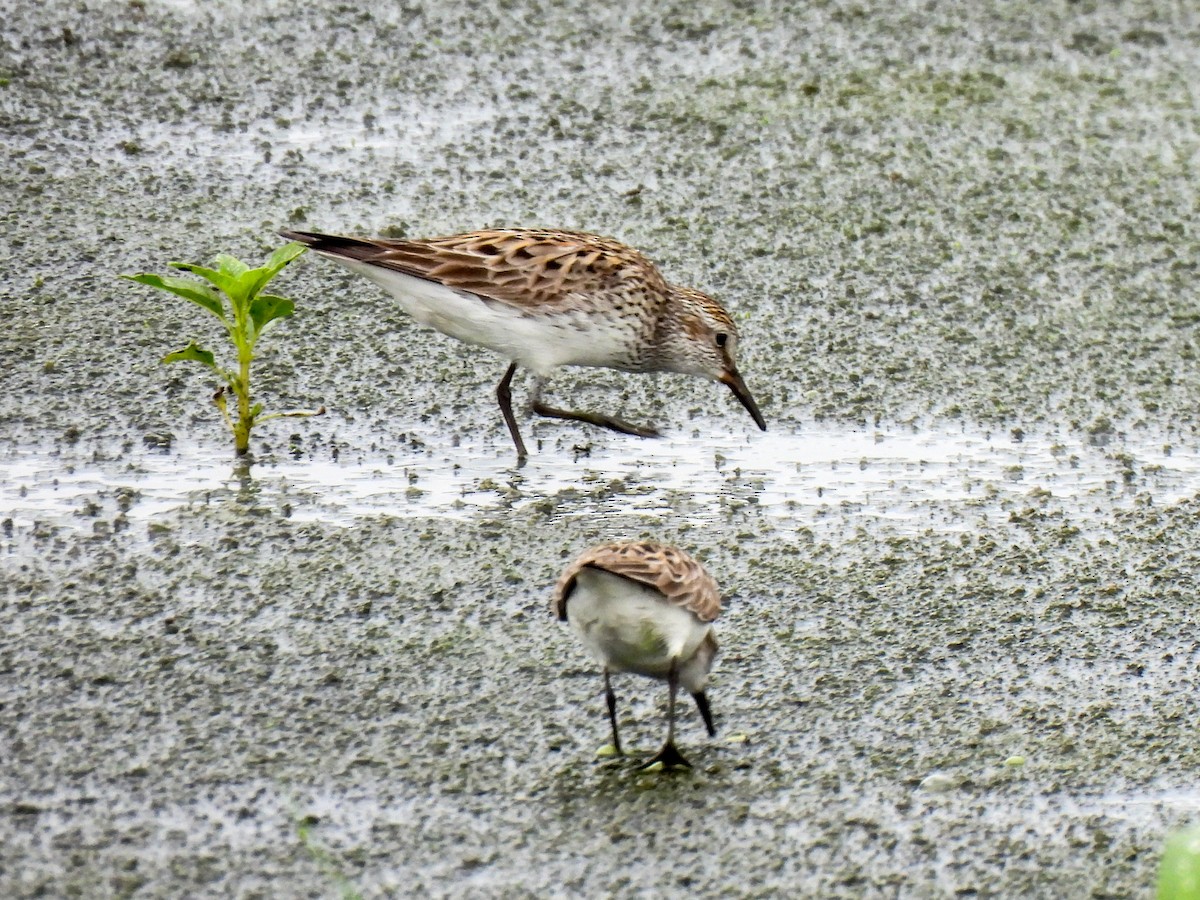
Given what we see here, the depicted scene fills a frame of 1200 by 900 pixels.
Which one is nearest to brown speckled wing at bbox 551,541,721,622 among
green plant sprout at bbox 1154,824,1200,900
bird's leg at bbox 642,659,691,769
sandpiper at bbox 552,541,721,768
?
sandpiper at bbox 552,541,721,768

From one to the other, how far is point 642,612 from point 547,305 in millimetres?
2145

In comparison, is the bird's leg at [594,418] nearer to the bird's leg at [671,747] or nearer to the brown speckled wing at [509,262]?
the brown speckled wing at [509,262]

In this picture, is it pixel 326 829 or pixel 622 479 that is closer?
pixel 326 829

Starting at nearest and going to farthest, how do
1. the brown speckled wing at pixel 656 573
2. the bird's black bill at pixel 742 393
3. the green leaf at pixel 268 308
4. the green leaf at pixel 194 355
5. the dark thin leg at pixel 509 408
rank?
1. the brown speckled wing at pixel 656 573
2. the green leaf at pixel 194 355
3. the green leaf at pixel 268 308
4. the dark thin leg at pixel 509 408
5. the bird's black bill at pixel 742 393

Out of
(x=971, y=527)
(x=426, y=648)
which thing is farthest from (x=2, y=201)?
(x=971, y=527)

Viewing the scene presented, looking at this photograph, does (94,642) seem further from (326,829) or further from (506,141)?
(506,141)

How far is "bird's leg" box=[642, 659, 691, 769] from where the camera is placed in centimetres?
415

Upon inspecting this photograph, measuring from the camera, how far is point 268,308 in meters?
5.58

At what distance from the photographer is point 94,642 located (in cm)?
460

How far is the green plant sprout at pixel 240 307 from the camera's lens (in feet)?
17.9

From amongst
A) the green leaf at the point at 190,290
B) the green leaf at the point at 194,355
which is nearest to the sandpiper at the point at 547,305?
the green leaf at the point at 190,290

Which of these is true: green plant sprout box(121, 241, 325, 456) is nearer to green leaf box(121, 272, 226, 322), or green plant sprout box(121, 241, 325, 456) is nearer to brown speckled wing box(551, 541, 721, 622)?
green leaf box(121, 272, 226, 322)

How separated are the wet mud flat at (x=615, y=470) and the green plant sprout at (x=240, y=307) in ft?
0.61

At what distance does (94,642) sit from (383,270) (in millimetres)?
1832
